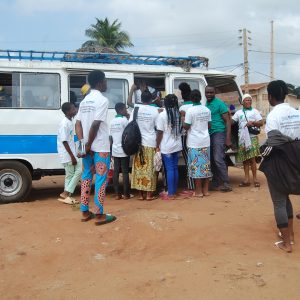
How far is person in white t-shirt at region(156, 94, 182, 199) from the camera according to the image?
6652 millimetres

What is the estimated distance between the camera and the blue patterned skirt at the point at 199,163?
6.82 meters

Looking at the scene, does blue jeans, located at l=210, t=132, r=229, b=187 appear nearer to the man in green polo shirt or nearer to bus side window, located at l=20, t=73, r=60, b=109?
the man in green polo shirt

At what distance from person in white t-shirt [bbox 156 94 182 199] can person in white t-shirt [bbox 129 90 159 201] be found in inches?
4.3

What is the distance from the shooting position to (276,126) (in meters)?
4.18

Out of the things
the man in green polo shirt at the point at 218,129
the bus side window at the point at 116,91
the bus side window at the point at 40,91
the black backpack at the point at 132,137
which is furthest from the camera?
the bus side window at the point at 116,91

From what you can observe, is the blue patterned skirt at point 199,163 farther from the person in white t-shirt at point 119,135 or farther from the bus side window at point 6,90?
the bus side window at point 6,90

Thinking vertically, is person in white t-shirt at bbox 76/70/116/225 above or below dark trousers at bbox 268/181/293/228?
above

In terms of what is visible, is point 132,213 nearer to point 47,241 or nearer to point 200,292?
point 47,241

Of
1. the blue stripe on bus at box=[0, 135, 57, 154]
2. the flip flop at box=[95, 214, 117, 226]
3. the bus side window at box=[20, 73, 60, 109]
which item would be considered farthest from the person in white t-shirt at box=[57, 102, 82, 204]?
the flip flop at box=[95, 214, 117, 226]

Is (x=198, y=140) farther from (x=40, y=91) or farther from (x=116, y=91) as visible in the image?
(x=40, y=91)

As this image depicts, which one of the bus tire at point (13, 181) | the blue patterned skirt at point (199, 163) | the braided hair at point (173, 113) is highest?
the braided hair at point (173, 113)

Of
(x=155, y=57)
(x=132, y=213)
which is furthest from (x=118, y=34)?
(x=132, y=213)

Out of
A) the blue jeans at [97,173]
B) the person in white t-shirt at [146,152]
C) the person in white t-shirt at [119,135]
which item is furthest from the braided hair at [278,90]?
the person in white t-shirt at [119,135]

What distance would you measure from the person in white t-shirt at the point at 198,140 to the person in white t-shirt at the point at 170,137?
0.58 ft
